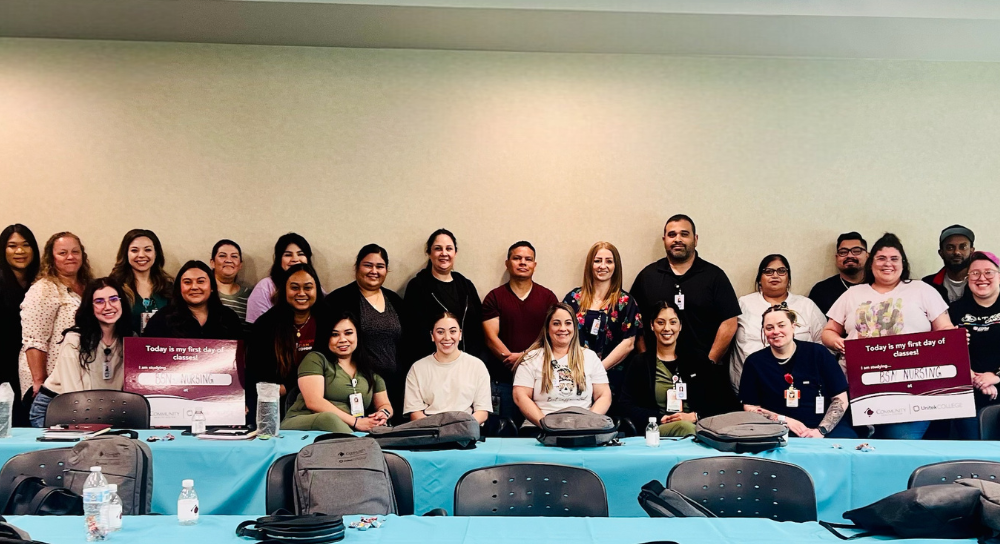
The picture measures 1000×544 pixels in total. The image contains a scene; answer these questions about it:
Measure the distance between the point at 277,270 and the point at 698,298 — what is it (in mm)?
3082

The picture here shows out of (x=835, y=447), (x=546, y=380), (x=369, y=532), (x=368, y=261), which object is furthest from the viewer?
(x=368, y=261)

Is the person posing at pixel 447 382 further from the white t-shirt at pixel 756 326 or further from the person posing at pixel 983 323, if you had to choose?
the person posing at pixel 983 323

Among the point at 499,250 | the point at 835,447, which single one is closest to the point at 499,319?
the point at 499,250

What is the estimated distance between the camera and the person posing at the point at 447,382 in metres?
4.72

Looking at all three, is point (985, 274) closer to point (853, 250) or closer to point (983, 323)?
point (983, 323)

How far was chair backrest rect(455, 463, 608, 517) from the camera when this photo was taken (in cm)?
283

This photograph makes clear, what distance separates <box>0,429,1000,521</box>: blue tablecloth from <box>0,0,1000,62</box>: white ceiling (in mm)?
3095

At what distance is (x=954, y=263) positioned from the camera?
5.68m

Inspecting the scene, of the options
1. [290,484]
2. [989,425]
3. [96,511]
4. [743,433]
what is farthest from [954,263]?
[96,511]

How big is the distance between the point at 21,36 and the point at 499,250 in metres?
4.07

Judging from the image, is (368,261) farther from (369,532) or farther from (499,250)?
(369,532)

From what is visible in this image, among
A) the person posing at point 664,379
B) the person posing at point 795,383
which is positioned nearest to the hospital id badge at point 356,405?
the person posing at point 664,379

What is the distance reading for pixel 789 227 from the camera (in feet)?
20.0

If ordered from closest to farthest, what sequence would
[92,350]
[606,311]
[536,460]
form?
[536,460] < [92,350] < [606,311]
